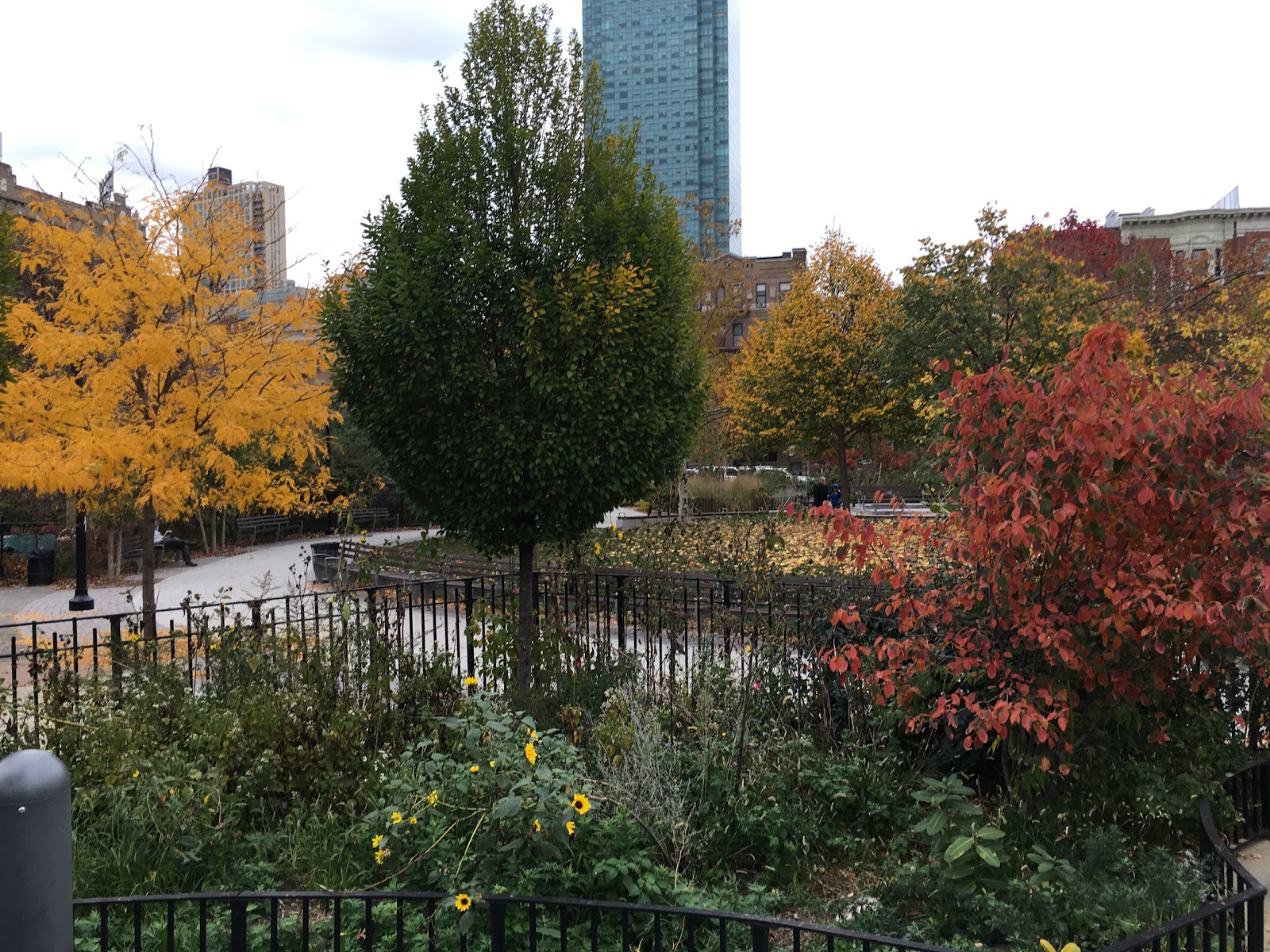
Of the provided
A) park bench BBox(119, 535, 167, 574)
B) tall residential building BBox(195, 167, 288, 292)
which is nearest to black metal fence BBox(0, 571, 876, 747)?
tall residential building BBox(195, 167, 288, 292)

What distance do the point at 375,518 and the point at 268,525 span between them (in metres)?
4.21

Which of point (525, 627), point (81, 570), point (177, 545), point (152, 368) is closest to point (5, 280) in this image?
point (152, 368)

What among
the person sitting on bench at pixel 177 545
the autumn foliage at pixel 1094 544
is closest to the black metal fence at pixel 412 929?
the autumn foliage at pixel 1094 544

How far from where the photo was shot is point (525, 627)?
712 centimetres

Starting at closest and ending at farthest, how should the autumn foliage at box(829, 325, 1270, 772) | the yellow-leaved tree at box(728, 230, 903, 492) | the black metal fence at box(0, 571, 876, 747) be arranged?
the autumn foliage at box(829, 325, 1270, 772) < the black metal fence at box(0, 571, 876, 747) < the yellow-leaved tree at box(728, 230, 903, 492)

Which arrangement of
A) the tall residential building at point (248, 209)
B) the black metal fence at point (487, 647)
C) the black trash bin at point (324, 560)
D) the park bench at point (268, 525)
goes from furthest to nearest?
the park bench at point (268, 525)
the black trash bin at point (324, 560)
the tall residential building at point (248, 209)
the black metal fence at point (487, 647)

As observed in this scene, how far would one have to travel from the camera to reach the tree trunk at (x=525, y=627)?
7.01 meters

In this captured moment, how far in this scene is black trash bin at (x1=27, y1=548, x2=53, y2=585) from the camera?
20562 millimetres

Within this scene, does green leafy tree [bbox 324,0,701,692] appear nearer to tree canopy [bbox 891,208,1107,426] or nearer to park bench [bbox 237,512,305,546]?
tree canopy [bbox 891,208,1107,426]

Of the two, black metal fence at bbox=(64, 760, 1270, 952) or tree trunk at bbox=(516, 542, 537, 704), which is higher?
tree trunk at bbox=(516, 542, 537, 704)

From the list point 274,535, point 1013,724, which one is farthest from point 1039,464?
point 274,535

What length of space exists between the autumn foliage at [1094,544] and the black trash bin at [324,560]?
14.9m

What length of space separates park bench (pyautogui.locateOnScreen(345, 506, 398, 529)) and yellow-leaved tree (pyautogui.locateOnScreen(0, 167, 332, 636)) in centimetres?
2205

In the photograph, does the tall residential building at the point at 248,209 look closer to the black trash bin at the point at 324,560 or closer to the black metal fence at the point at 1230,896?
the black trash bin at the point at 324,560
